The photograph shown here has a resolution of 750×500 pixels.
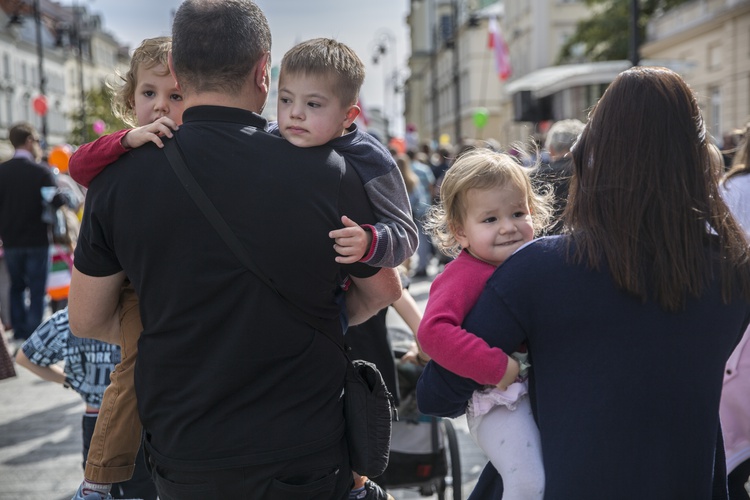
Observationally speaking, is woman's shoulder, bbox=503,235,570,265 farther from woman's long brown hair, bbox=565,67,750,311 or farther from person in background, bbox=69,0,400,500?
person in background, bbox=69,0,400,500

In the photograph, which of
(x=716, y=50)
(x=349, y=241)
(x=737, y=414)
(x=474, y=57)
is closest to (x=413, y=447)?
(x=737, y=414)

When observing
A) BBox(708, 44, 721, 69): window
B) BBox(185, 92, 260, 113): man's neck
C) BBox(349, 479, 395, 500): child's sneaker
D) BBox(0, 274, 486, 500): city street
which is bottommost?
BBox(0, 274, 486, 500): city street

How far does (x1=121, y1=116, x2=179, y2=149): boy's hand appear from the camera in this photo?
2271mm

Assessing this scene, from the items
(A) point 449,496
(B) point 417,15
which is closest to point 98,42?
(B) point 417,15

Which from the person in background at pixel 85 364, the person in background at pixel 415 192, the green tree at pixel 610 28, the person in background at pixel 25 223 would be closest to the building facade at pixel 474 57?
the green tree at pixel 610 28

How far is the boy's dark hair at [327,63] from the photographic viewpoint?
2484 millimetres

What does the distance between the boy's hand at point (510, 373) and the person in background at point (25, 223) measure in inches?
327

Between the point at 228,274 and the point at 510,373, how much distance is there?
2.34 feet

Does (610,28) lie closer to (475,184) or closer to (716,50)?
(716,50)

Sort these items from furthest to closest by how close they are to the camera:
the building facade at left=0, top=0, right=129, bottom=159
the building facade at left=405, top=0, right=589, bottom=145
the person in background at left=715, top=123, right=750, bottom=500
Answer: the building facade at left=0, top=0, right=129, bottom=159, the building facade at left=405, top=0, right=589, bottom=145, the person in background at left=715, top=123, right=750, bottom=500

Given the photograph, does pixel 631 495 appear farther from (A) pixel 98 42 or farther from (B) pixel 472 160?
(A) pixel 98 42

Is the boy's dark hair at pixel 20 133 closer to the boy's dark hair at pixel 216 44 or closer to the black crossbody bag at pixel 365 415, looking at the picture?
the boy's dark hair at pixel 216 44

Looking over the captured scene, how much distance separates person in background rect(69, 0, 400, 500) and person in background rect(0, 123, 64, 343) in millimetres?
7840

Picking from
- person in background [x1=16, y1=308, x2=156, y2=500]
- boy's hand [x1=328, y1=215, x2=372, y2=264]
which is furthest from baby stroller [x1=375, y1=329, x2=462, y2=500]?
boy's hand [x1=328, y1=215, x2=372, y2=264]
